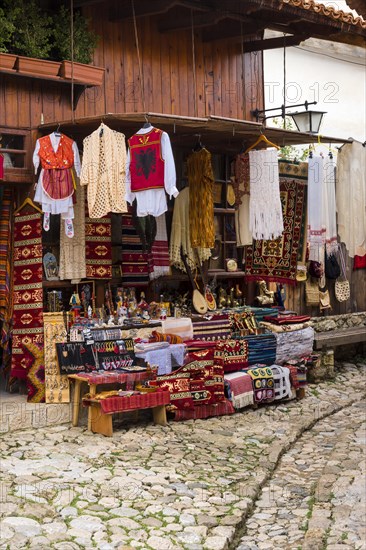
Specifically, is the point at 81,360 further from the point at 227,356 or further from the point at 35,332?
the point at 227,356

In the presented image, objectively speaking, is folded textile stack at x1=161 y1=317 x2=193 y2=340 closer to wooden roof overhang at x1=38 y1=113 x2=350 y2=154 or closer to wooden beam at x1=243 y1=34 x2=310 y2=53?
wooden roof overhang at x1=38 y1=113 x2=350 y2=154

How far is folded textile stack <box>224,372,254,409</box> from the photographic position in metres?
10.9

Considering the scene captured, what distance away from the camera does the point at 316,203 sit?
40.1 ft

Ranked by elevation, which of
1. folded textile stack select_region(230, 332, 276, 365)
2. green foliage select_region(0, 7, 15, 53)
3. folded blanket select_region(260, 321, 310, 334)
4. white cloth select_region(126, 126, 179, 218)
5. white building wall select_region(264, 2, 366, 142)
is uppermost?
white building wall select_region(264, 2, 366, 142)

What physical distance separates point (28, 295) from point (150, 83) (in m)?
3.33

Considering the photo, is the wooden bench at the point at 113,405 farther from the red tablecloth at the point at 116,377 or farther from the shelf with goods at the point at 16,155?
the shelf with goods at the point at 16,155

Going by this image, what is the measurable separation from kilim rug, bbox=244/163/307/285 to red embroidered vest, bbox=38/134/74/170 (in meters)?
3.66

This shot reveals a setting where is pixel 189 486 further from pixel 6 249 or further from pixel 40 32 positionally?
pixel 40 32

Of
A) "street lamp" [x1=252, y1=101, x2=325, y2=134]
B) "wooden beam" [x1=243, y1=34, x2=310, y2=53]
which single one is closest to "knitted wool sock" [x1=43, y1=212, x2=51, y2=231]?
"street lamp" [x1=252, y1=101, x2=325, y2=134]

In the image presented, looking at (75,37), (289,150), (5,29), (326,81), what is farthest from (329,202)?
(326,81)

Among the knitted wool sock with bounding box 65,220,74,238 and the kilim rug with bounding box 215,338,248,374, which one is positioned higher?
the knitted wool sock with bounding box 65,220,74,238

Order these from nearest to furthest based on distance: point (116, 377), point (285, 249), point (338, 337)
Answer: point (116, 377) → point (285, 249) → point (338, 337)

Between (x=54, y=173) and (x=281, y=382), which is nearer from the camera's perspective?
(x=54, y=173)

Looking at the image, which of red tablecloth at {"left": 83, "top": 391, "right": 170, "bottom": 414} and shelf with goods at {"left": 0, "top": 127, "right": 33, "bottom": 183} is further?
shelf with goods at {"left": 0, "top": 127, "right": 33, "bottom": 183}
